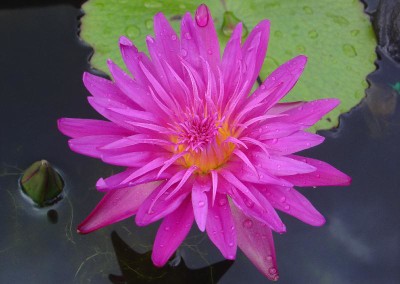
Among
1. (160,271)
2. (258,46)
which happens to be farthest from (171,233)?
(258,46)

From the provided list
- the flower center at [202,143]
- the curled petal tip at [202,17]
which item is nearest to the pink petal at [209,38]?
the curled petal tip at [202,17]

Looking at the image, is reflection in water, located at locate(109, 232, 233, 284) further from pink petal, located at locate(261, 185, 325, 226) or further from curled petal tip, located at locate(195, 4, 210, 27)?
curled petal tip, located at locate(195, 4, 210, 27)

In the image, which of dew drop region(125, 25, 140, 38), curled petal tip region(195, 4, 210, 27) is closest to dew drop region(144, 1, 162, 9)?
dew drop region(125, 25, 140, 38)

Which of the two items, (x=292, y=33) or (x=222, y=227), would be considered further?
(x=292, y=33)

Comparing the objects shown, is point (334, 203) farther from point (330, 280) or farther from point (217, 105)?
point (217, 105)

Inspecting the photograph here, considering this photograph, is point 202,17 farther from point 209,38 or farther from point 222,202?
point 222,202

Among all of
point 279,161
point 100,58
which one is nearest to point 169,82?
point 279,161
